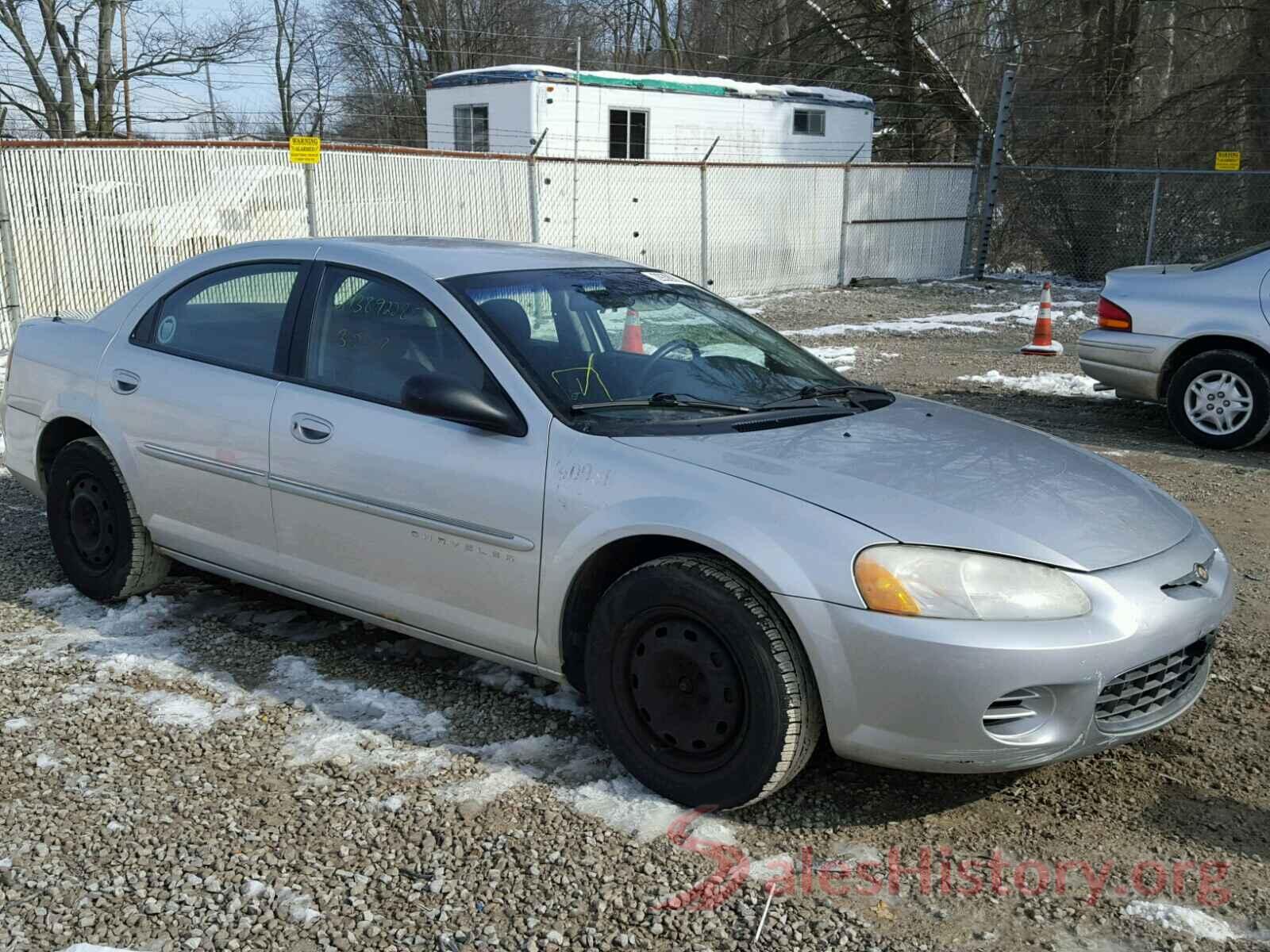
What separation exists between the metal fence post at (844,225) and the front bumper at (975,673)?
17.5 m

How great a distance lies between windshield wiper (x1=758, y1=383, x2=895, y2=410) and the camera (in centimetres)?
395

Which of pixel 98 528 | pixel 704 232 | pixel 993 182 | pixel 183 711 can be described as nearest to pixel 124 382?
pixel 98 528

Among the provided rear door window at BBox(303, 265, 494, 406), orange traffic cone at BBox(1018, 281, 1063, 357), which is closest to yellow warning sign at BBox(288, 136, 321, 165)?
orange traffic cone at BBox(1018, 281, 1063, 357)

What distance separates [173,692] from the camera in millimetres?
4066

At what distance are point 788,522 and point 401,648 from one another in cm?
192

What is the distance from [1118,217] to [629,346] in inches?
747

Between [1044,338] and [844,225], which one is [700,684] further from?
[844,225]

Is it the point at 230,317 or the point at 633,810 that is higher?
the point at 230,317

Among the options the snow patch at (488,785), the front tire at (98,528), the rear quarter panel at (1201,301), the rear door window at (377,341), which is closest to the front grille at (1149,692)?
the snow patch at (488,785)

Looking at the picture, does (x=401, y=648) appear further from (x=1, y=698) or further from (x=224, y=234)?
(x=224, y=234)

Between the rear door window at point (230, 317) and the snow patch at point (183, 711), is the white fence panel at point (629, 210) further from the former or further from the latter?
the snow patch at point (183, 711)

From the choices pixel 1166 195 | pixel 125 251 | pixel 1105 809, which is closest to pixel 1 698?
pixel 1105 809

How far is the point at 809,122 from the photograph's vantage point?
24.2 meters

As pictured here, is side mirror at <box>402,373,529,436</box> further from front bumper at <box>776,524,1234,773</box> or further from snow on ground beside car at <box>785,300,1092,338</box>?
snow on ground beside car at <box>785,300,1092,338</box>
